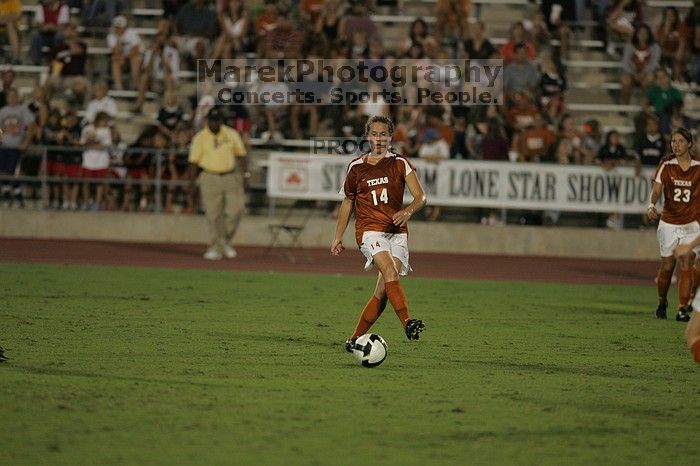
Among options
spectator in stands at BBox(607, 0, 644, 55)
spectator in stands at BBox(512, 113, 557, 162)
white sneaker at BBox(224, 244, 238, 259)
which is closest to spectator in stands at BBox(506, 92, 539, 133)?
spectator in stands at BBox(512, 113, 557, 162)

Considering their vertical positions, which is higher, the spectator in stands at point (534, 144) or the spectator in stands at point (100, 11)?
the spectator in stands at point (100, 11)

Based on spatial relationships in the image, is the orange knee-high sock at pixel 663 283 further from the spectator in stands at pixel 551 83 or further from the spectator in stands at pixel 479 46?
the spectator in stands at pixel 479 46

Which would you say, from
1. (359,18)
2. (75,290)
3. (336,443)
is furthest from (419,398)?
(359,18)

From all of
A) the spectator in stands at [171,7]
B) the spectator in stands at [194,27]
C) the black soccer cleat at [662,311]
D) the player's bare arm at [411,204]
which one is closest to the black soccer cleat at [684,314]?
the black soccer cleat at [662,311]

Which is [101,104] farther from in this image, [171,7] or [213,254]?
[213,254]

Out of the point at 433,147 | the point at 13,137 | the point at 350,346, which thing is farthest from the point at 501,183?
the point at 350,346

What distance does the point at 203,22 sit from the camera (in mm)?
28156

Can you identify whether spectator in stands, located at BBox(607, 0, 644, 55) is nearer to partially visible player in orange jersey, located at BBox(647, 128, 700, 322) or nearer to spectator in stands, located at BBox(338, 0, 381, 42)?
spectator in stands, located at BBox(338, 0, 381, 42)

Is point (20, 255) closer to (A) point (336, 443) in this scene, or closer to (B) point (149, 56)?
(B) point (149, 56)

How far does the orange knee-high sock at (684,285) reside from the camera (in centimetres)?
1537

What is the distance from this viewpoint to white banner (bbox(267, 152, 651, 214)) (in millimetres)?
24703

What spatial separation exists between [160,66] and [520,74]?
7497 mm

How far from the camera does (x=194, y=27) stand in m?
28.2

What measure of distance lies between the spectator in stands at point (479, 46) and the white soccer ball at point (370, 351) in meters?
16.7
